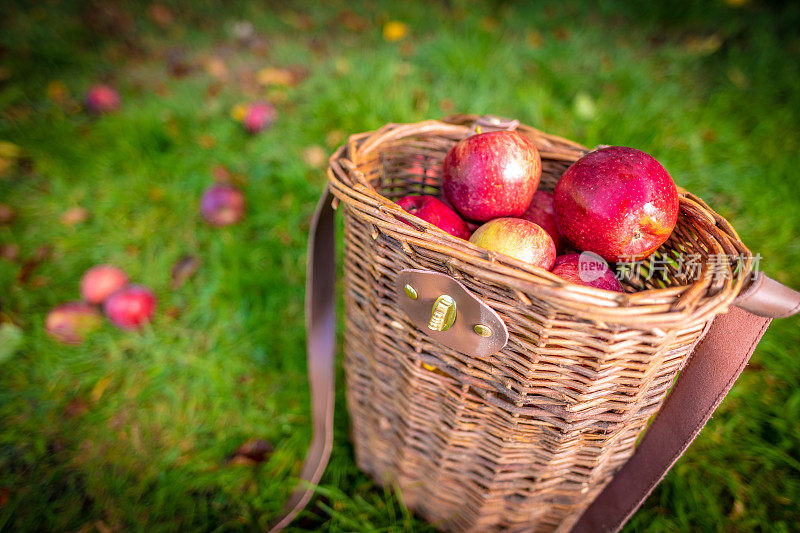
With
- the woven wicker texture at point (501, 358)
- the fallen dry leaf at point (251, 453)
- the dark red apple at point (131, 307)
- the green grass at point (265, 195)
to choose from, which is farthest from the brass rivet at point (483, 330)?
the dark red apple at point (131, 307)

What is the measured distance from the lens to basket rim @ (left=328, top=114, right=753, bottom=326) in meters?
0.66

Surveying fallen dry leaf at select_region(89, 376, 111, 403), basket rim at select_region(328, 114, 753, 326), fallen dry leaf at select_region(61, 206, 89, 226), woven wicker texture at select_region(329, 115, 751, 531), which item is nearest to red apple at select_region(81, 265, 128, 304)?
fallen dry leaf at select_region(89, 376, 111, 403)

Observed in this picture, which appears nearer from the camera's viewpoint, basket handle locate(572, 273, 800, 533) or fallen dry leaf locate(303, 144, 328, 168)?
basket handle locate(572, 273, 800, 533)

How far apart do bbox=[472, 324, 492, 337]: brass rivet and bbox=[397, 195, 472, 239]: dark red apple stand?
28cm

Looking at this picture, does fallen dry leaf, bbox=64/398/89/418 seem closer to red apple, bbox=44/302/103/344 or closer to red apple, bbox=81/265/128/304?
red apple, bbox=44/302/103/344

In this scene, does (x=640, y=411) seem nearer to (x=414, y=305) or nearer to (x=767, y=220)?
(x=414, y=305)

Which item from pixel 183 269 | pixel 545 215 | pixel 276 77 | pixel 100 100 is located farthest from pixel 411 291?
pixel 100 100

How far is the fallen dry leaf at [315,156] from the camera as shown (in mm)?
2146

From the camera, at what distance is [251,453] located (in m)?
1.41

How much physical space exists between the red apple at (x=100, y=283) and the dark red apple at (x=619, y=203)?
5.26ft

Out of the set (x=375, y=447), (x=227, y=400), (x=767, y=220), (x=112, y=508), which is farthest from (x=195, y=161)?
(x=767, y=220)

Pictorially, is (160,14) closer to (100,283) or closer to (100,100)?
(100,100)

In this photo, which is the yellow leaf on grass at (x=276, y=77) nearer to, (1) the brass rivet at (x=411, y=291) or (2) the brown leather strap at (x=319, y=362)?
Answer: (2) the brown leather strap at (x=319, y=362)

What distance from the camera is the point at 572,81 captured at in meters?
2.47
